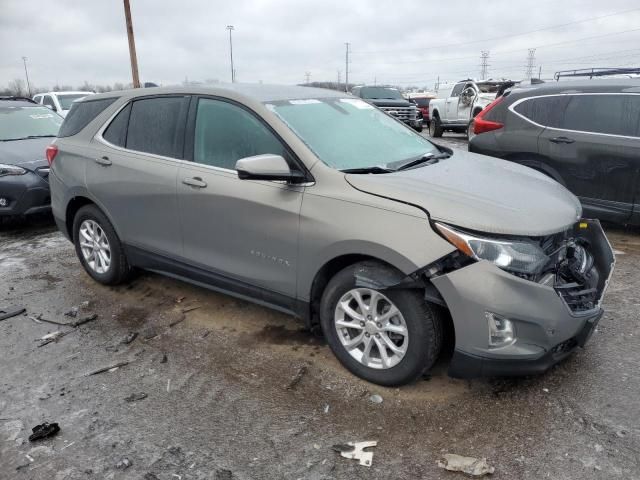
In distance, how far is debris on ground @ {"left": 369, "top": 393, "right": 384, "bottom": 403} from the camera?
119 inches

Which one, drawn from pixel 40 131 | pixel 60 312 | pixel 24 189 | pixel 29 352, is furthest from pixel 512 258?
pixel 40 131

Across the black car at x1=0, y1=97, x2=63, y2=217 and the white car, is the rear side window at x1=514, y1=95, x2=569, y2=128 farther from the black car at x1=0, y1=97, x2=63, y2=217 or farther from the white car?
the white car

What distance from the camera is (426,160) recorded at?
12.3 feet

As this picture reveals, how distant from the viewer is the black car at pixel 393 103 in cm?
1853

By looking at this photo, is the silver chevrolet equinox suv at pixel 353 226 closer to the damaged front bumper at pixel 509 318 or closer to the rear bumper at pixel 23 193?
the damaged front bumper at pixel 509 318

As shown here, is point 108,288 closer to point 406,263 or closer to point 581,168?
point 406,263

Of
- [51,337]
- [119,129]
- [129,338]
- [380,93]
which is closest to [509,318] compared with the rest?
[129,338]

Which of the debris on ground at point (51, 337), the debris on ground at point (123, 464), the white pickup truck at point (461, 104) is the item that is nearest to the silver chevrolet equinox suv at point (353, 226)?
the debris on ground at point (51, 337)

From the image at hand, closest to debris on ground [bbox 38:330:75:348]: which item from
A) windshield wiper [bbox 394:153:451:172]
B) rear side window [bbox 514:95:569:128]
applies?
windshield wiper [bbox 394:153:451:172]

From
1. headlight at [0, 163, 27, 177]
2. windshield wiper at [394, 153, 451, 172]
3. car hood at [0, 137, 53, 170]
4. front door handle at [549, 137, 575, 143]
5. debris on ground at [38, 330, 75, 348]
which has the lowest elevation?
debris on ground at [38, 330, 75, 348]

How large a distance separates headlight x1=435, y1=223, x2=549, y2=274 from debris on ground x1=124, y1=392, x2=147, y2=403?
6.61 feet

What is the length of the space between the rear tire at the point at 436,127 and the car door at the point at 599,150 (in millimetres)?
12441

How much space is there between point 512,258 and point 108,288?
12.0 feet

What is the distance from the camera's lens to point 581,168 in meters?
5.75
